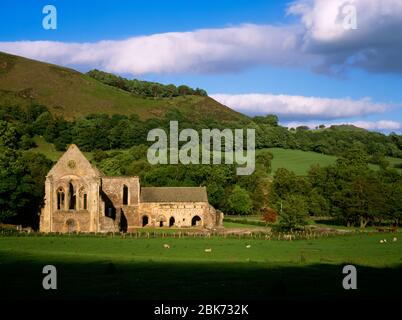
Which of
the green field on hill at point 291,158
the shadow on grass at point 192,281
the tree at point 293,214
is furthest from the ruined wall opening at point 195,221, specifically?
the shadow on grass at point 192,281

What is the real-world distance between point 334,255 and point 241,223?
143 ft

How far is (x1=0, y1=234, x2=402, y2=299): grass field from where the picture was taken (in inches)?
939

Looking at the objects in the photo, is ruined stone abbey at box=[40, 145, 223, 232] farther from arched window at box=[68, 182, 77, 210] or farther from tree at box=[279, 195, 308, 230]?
tree at box=[279, 195, 308, 230]

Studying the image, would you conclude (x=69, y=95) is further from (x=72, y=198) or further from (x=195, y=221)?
(x=72, y=198)

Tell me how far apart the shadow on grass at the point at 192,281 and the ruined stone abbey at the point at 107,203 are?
3244 cm

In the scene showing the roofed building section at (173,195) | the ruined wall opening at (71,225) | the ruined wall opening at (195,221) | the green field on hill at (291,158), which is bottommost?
the ruined wall opening at (195,221)

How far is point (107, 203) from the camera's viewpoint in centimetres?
7638

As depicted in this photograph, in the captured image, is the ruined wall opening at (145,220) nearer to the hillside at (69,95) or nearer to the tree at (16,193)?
the tree at (16,193)

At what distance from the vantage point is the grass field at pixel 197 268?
23.9m

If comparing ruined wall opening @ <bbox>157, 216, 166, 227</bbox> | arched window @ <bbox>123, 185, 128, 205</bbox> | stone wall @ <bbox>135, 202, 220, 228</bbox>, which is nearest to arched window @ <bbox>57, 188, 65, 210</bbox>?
arched window @ <bbox>123, 185, 128, 205</bbox>

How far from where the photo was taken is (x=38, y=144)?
5049 inches

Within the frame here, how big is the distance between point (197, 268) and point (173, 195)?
49699 millimetres

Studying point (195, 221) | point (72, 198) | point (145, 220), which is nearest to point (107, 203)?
point (145, 220)
